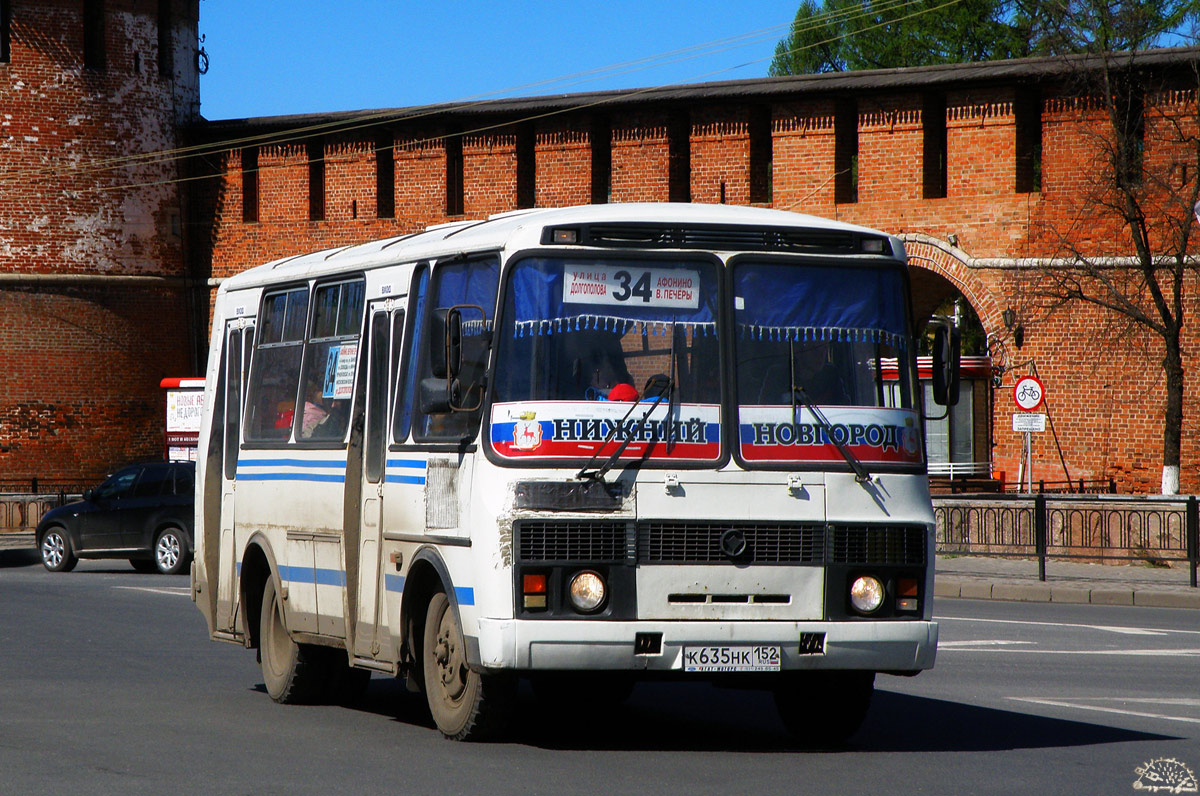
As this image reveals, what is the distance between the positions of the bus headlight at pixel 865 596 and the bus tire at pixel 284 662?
12.0ft

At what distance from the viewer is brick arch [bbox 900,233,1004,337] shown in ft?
102

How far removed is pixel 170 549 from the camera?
940 inches

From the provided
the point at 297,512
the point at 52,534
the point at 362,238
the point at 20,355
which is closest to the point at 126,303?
the point at 20,355

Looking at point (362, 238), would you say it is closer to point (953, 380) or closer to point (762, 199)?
point (762, 199)

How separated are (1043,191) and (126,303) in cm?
1891

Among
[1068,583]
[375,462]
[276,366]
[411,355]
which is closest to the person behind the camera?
[411,355]

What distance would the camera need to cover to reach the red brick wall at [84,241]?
35875 millimetres

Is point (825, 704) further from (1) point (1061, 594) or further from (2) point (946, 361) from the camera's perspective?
(1) point (1061, 594)

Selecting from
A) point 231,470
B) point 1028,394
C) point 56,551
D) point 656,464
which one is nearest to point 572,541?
point 656,464

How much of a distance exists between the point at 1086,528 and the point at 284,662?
45.3 feet

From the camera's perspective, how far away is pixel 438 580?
8.63 metres

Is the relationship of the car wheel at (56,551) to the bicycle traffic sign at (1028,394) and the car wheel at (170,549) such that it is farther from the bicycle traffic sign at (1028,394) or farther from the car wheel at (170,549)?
the bicycle traffic sign at (1028,394)

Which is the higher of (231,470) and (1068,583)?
(231,470)

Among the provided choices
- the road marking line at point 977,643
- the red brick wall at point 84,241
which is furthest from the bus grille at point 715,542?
the red brick wall at point 84,241
